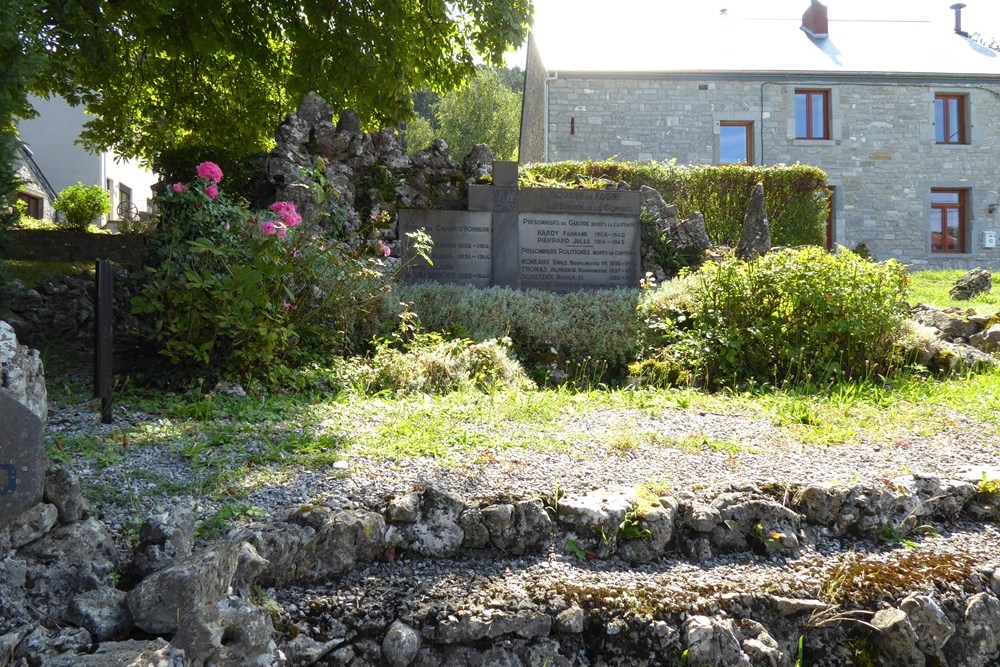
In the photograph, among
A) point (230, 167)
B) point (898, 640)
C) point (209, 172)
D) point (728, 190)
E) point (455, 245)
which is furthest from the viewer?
point (728, 190)

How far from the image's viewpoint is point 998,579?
320 centimetres

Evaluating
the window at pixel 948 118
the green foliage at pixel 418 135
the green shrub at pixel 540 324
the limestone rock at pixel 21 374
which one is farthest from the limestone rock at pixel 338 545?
the green foliage at pixel 418 135

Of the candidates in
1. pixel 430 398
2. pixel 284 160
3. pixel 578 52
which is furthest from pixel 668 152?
pixel 430 398

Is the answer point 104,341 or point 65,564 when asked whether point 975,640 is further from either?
point 104,341

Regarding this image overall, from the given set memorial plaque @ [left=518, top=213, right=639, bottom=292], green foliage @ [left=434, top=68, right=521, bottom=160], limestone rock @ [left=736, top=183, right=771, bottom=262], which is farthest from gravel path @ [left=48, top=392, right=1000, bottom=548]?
green foliage @ [left=434, top=68, right=521, bottom=160]

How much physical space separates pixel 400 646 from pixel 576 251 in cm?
758

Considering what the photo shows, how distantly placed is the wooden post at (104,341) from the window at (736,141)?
17.7 m

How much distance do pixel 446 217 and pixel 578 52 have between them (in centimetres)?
1262

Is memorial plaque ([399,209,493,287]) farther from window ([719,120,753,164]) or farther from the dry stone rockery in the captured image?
window ([719,120,753,164])

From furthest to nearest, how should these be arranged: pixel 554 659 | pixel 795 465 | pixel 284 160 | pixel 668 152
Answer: pixel 668 152
pixel 284 160
pixel 795 465
pixel 554 659

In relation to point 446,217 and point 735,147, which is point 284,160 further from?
point 735,147

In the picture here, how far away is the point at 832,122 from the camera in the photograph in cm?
2011

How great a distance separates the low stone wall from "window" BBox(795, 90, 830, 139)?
53.4 feet

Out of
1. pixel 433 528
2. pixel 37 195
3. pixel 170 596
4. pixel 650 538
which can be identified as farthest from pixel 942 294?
pixel 37 195
